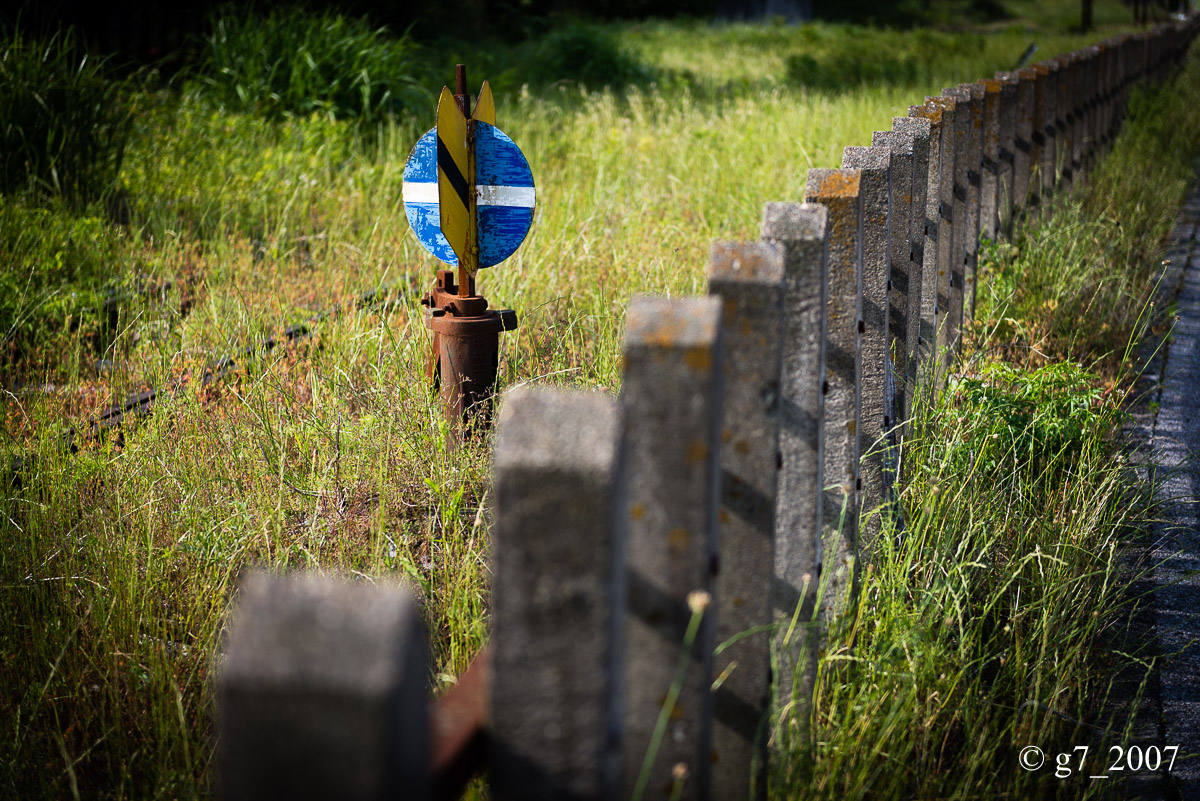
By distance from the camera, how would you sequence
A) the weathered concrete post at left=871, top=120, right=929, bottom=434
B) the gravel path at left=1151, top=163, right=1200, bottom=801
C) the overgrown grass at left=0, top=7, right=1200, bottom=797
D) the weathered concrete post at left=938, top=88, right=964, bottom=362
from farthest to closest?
the weathered concrete post at left=938, top=88, right=964, bottom=362
the weathered concrete post at left=871, top=120, right=929, bottom=434
the gravel path at left=1151, top=163, right=1200, bottom=801
the overgrown grass at left=0, top=7, right=1200, bottom=797

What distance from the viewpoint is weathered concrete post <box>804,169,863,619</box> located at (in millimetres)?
A: 1951

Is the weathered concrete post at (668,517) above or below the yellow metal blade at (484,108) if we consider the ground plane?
below

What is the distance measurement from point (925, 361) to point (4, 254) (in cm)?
438

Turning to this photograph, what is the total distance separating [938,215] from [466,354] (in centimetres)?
172

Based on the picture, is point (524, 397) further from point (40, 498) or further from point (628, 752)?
point (40, 498)

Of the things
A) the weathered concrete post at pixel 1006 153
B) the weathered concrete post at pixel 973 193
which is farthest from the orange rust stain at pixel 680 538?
the weathered concrete post at pixel 1006 153

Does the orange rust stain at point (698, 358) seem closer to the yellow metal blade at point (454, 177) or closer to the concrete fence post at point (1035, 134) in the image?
the yellow metal blade at point (454, 177)

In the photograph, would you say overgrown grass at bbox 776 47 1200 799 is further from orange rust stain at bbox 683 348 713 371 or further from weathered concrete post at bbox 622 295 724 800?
orange rust stain at bbox 683 348 713 371

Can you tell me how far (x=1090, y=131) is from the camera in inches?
301

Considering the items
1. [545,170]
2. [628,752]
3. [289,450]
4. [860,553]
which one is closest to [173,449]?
[289,450]

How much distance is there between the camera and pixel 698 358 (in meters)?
1.06

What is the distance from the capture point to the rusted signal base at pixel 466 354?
3.11 meters

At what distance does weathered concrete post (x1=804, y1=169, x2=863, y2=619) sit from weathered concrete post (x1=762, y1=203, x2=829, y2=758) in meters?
0.14

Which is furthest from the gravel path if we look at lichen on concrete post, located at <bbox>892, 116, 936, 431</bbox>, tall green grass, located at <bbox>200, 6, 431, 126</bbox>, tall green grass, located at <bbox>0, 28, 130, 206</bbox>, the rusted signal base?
tall green grass, located at <bbox>200, 6, 431, 126</bbox>
